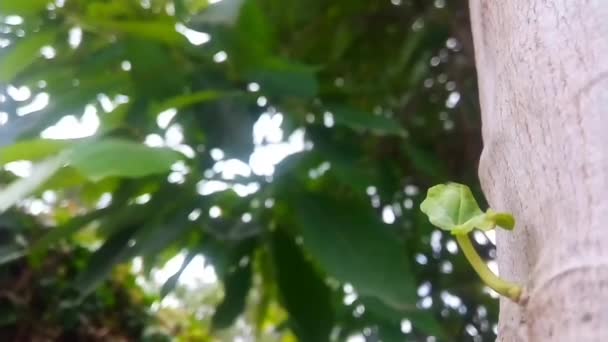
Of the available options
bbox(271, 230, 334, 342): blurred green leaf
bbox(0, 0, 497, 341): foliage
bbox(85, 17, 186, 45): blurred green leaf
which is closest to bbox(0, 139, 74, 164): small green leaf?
bbox(0, 0, 497, 341): foliage

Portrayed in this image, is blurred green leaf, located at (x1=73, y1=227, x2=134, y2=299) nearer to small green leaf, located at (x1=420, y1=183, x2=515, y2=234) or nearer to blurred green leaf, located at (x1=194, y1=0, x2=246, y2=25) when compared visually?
blurred green leaf, located at (x1=194, y1=0, x2=246, y2=25)

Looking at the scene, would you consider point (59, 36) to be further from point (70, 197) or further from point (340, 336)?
point (340, 336)

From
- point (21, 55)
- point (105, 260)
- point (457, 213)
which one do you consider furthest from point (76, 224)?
point (457, 213)

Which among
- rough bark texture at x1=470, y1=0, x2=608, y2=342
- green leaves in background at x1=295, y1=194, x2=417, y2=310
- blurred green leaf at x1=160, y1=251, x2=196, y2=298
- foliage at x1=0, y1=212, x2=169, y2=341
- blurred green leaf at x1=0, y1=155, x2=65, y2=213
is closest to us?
rough bark texture at x1=470, y1=0, x2=608, y2=342

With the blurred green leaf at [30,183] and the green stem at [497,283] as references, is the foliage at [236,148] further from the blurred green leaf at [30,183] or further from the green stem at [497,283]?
the green stem at [497,283]

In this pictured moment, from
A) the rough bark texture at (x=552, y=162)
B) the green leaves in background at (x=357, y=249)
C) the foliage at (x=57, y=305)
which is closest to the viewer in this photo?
the rough bark texture at (x=552, y=162)

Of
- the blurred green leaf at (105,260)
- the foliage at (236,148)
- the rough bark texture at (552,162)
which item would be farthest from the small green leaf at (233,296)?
the rough bark texture at (552,162)
